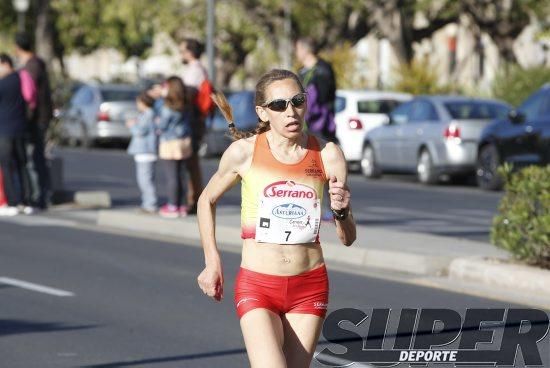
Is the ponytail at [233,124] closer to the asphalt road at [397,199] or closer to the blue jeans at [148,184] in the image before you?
the asphalt road at [397,199]

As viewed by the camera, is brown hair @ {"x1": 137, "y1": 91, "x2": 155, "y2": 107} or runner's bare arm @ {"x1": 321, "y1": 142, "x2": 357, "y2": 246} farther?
brown hair @ {"x1": 137, "y1": 91, "x2": 155, "y2": 107}

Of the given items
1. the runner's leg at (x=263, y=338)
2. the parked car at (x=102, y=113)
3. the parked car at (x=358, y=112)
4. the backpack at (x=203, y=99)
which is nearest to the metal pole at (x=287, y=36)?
the parked car at (x=102, y=113)

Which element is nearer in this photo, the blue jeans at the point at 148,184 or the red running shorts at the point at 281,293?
the red running shorts at the point at 281,293

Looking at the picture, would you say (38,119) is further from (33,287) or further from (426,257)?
(426,257)

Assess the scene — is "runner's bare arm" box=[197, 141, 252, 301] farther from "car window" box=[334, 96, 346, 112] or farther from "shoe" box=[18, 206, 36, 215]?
"car window" box=[334, 96, 346, 112]

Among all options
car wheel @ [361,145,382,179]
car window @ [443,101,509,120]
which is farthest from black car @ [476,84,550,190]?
car wheel @ [361,145,382,179]

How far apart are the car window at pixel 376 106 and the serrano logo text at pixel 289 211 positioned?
24.2 m

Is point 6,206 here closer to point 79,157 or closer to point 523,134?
point 523,134

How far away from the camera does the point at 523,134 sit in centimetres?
2384

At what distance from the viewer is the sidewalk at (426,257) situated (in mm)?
11977

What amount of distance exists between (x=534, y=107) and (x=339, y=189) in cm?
1841

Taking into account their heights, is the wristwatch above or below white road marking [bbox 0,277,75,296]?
above

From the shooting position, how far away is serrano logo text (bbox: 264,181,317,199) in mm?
6344

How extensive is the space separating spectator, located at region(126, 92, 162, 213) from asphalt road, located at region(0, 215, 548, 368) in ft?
7.58
